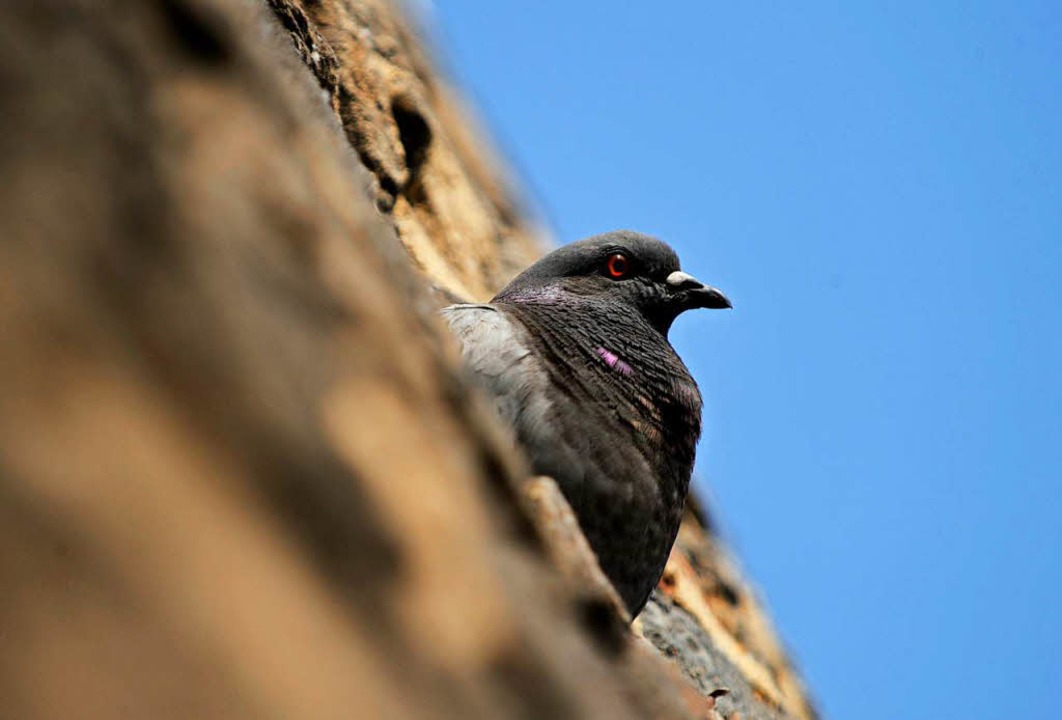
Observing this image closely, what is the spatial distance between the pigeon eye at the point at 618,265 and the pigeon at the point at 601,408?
0.39 m

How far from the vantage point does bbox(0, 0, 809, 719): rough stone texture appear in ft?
4.14

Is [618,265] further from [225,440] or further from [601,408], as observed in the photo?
[225,440]

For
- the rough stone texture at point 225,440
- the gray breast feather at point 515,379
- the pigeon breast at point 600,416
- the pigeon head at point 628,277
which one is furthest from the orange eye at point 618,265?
the rough stone texture at point 225,440

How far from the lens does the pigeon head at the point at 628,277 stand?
621 cm

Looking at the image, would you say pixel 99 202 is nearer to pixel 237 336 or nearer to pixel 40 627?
pixel 237 336

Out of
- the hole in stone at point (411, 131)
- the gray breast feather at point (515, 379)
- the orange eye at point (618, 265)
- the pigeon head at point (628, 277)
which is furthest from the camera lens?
the hole in stone at point (411, 131)

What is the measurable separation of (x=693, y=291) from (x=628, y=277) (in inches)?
15.7

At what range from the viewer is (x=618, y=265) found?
20.9 ft

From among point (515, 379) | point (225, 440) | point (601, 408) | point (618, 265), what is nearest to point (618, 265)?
point (618, 265)

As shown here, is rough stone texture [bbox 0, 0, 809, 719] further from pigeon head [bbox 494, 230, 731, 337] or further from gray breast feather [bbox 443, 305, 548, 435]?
pigeon head [bbox 494, 230, 731, 337]

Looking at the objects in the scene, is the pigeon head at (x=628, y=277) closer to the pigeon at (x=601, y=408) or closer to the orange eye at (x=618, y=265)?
the orange eye at (x=618, y=265)

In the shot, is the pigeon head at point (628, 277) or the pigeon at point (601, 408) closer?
the pigeon at point (601, 408)

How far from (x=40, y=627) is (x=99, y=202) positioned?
540mm

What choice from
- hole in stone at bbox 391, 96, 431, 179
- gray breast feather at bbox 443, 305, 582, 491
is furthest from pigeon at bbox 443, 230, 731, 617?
hole in stone at bbox 391, 96, 431, 179
